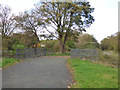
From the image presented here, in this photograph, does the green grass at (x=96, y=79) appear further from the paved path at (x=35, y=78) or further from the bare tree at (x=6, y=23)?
the bare tree at (x=6, y=23)

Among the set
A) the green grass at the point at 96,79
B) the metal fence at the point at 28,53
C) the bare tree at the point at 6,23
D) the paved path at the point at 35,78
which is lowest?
the paved path at the point at 35,78

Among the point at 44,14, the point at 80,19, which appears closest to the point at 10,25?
the point at 44,14

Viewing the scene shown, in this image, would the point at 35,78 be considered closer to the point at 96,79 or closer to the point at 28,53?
the point at 96,79

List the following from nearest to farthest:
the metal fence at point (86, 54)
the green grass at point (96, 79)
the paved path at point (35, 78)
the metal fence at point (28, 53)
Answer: the green grass at point (96, 79), the paved path at point (35, 78), the metal fence at point (86, 54), the metal fence at point (28, 53)

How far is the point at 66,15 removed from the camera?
24.3 meters

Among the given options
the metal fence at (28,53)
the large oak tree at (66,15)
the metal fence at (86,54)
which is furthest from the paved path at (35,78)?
the large oak tree at (66,15)

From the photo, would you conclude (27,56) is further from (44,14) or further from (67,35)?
(67,35)

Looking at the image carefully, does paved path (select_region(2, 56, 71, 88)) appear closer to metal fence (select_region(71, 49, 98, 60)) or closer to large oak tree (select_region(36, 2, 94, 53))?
metal fence (select_region(71, 49, 98, 60))

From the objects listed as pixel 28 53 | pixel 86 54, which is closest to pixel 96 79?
pixel 86 54

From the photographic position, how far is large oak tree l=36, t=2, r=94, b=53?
75.4 feet

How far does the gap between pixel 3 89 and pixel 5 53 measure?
10.5m

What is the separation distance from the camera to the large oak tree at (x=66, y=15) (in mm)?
22969

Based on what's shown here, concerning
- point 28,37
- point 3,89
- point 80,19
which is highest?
point 80,19

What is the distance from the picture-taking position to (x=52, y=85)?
5.12m
